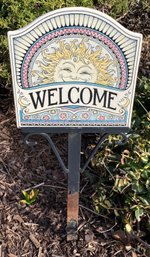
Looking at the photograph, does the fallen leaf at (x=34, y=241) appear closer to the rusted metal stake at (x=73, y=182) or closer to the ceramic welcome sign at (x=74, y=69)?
the rusted metal stake at (x=73, y=182)

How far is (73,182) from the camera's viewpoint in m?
1.96

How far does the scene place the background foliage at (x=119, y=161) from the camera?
2.07m

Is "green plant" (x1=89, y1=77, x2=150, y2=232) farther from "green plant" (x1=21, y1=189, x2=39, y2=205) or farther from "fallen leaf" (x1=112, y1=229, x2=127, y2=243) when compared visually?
"green plant" (x1=21, y1=189, x2=39, y2=205)

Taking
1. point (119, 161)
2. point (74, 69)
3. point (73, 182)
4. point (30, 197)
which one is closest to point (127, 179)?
point (119, 161)

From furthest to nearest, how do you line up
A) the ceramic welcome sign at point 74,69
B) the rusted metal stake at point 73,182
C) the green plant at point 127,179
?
the green plant at point 127,179
the rusted metal stake at point 73,182
the ceramic welcome sign at point 74,69

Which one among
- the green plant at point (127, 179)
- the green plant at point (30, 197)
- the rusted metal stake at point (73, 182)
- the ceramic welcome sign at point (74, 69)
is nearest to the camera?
the ceramic welcome sign at point (74, 69)

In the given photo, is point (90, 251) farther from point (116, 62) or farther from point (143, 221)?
point (116, 62)

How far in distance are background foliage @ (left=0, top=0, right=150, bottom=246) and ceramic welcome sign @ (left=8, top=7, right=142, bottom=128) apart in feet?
1.50

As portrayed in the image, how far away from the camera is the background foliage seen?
2.07 meters

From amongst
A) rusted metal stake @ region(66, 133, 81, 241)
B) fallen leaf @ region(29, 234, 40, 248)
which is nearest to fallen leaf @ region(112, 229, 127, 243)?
rusted metal stake @ region(66, 133, 81, 241)

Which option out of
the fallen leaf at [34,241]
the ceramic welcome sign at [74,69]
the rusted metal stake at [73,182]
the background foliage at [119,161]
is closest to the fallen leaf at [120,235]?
the background foliage at [119,161]

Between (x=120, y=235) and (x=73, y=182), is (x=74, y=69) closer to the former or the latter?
(x=73, y=182)

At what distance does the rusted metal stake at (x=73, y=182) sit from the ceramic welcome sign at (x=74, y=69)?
133 mm

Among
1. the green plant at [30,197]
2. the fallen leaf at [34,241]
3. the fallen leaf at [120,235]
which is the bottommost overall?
the fallen leaf at [34,241]
